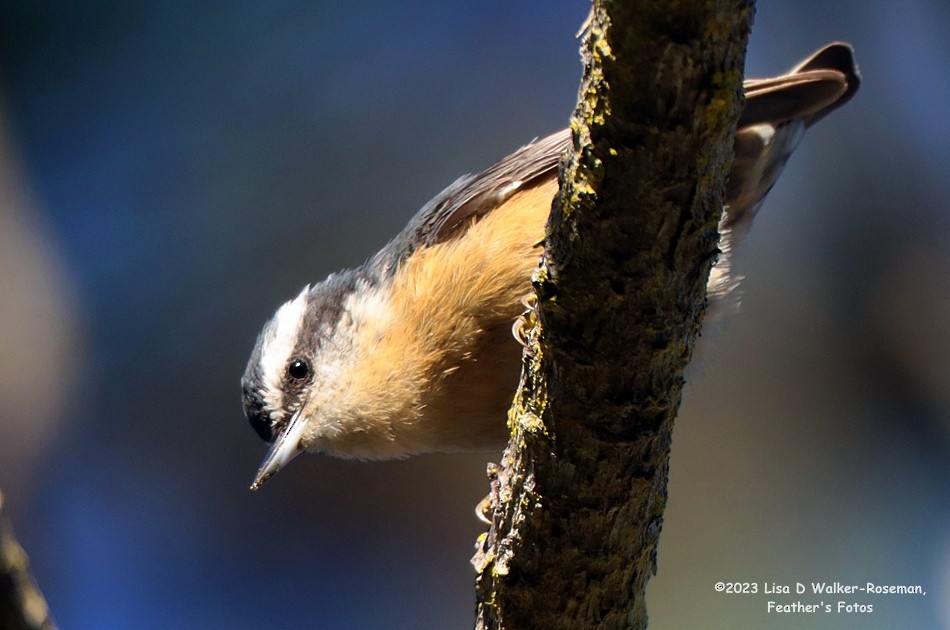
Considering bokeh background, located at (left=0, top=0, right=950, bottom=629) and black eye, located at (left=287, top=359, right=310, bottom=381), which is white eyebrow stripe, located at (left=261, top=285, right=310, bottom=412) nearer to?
black eye, located at (left=287, top=359, right=310, bottom=381)

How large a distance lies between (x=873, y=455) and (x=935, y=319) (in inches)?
21.3

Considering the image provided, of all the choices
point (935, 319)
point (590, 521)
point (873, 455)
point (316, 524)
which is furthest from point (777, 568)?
point (590, 521)

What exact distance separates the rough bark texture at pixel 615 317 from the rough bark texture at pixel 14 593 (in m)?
0.61

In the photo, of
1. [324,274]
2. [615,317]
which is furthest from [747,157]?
[324,274]

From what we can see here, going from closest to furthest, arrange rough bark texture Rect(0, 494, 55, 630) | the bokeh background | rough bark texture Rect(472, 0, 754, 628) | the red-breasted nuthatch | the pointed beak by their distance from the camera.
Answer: rough bark texture Rect(0, 494, 55, 630)
rough bark texture Rect(472, 0, 754, 628)
the red-breasted nuthatch
the pointed beak
the bokeh background

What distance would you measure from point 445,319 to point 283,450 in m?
0.50

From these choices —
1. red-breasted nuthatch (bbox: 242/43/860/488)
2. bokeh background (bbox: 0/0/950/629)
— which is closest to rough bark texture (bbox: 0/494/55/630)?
red-breasted nuthatch (bbox: 242/43/860/488)

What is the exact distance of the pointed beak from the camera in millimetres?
1780

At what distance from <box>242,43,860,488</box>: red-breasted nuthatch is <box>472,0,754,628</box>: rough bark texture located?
0.48 m

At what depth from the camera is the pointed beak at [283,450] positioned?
5.84ft

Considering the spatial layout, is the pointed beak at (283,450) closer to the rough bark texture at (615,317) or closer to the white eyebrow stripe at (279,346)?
the white eyebrow stripe at (279,346)

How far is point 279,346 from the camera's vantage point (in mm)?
1945

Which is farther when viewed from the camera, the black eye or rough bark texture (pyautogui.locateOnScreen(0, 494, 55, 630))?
the black eye

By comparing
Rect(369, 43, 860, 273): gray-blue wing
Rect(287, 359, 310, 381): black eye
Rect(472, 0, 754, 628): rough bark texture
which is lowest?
Rect(472, 0, 754, 628): rough bark texture
